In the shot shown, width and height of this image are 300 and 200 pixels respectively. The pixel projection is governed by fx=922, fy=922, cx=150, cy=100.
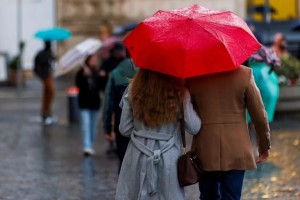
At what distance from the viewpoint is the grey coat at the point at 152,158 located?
621cm

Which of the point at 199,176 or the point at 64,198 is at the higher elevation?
the point at 199,176

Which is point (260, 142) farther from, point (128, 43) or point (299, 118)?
point (299, 118)

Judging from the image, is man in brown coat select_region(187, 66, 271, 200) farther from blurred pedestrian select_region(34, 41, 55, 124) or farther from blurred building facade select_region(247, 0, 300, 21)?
blurred building facade select_region(247, 0, 300, 21)

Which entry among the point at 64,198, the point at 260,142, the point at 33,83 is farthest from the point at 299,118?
the point at 33,83

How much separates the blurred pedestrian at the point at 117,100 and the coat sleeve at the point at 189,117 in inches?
83.8

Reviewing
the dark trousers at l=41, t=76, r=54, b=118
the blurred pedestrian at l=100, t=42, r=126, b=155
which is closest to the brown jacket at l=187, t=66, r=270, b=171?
the blurred pedestrian at l=100, t=42, r=126, b=155

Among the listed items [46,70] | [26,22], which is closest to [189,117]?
[46,70]

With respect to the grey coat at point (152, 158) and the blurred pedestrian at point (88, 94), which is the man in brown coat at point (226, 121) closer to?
the grey coat at point (152, 158)

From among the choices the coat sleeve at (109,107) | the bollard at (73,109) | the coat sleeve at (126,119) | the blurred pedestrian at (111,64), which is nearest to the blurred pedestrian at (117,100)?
the coat sleeve at (109,107)

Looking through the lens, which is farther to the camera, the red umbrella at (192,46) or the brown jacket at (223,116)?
the brown jacket at (223,116)

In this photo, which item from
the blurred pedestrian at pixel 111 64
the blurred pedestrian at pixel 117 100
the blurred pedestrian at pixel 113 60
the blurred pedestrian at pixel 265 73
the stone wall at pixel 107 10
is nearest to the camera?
the blurred pedestrian at pixel 117 100

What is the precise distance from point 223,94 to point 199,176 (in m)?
0.60

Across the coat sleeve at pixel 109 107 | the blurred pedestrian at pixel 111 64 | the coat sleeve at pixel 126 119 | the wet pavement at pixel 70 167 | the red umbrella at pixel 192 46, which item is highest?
the red umbrella at pixel 192 46

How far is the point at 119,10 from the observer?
103 ft
